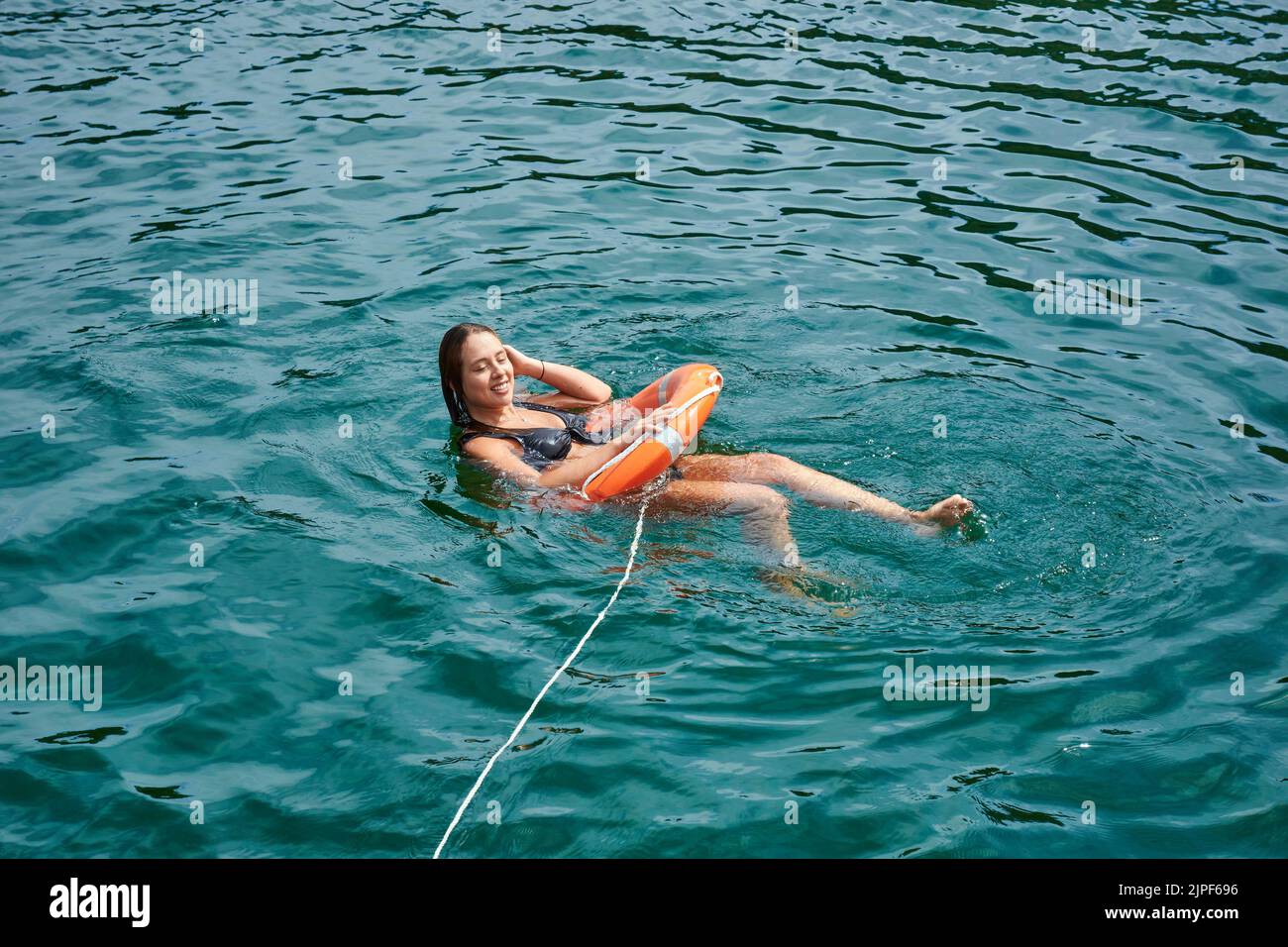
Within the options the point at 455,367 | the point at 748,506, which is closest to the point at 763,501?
the point at 748,506

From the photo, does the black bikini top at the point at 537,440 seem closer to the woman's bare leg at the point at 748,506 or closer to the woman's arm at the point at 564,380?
the woman's arm at the point at 564,380

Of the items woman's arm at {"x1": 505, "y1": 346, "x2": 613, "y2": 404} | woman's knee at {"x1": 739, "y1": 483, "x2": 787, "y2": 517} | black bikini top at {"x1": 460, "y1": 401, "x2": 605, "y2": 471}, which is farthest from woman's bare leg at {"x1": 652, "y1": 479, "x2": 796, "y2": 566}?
woman's arm at {"x1": 505, "y1": 346, "x2": 613, "y2": 404}

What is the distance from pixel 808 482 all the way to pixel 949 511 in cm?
77

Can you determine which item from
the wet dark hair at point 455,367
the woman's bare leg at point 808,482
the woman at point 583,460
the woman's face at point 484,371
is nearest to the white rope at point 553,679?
the woman at point 583,460

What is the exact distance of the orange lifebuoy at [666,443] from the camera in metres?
6.28

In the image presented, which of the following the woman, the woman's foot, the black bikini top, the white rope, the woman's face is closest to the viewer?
the white rope

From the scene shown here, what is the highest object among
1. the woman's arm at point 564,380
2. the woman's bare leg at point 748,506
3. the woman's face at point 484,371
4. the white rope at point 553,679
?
the woman's face at point 484,371

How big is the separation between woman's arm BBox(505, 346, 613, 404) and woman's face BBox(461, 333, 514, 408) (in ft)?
1.17

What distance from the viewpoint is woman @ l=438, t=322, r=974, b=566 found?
20.4ft

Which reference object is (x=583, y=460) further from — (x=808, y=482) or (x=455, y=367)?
(x=808, y=482)

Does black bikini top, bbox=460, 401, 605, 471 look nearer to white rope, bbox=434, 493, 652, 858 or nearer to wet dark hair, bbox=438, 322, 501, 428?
wet dark hair, bbox=438, 322, 501, 428

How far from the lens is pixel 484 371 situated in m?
6.68

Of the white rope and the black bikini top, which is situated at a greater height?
the black bikini top
